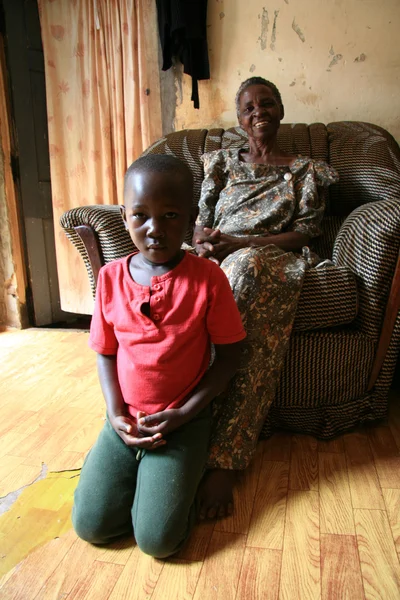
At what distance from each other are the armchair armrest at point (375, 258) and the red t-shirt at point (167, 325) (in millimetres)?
490

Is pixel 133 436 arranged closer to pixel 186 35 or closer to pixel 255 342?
pixel 255 342

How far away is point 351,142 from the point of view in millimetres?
1758

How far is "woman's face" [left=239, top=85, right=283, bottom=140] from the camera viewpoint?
5.20 feet

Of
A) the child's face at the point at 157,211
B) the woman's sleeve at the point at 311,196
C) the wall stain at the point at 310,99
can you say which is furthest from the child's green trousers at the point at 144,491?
the wall stain at the point at 310,99

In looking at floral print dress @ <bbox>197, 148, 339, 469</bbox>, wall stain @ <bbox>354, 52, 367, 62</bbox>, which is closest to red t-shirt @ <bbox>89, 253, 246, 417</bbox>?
floral print dress @ <bbox>197, 148, 339, 469</bbox>

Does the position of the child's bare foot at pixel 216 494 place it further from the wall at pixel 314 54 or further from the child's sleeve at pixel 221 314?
the wall at pixel 314 54

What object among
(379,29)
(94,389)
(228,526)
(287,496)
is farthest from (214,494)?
(379,29)

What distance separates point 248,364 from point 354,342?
373 mm

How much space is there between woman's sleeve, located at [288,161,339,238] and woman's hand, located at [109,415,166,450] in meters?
0.90

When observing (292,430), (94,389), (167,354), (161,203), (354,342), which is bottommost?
(94,389)

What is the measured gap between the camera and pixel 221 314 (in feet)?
2.99

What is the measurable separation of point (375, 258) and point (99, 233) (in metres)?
0.83

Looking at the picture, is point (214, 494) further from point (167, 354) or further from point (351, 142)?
point (351, 142)

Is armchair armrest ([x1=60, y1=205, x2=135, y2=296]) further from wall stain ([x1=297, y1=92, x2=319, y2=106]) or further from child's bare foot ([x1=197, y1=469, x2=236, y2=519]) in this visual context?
wall stain ([x1=297, y1=92, x2=319, y2=106])
